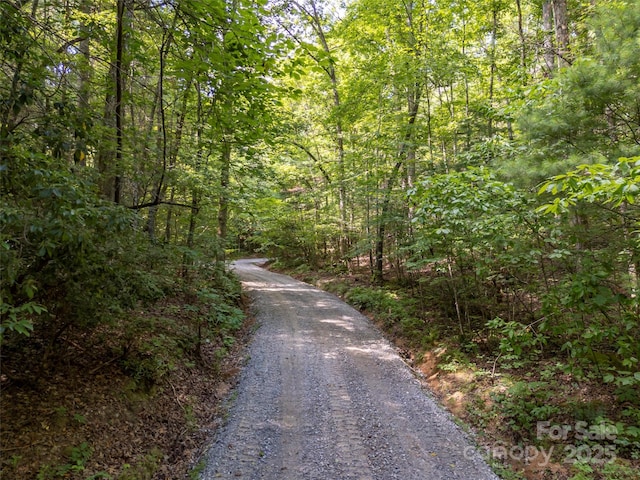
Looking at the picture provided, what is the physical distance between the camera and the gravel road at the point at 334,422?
13.0 ft

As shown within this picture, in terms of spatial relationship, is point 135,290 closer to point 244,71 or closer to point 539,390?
point 244,71

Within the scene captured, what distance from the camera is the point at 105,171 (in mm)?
5031

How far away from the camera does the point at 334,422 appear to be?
4.91 m

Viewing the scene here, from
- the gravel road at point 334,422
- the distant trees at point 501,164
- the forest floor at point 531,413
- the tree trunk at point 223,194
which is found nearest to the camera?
the forest floor at point 531,413

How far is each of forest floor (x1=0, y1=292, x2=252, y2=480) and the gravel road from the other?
0.51 metres

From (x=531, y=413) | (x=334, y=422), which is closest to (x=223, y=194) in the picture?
(x=334, y=422)

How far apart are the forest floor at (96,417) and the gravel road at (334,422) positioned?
1.66ft

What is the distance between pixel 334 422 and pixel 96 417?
306cm

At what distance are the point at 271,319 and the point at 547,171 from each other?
8.06m

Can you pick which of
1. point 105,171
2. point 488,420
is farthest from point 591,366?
point 105,171

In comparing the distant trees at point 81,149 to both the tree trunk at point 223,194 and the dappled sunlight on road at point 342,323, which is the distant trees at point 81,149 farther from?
the dappled sunlight on road at point 342,323

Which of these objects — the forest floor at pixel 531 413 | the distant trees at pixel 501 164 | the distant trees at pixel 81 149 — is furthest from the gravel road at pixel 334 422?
the distant trees at pixel 81 149

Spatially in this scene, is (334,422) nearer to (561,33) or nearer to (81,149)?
(81,149)

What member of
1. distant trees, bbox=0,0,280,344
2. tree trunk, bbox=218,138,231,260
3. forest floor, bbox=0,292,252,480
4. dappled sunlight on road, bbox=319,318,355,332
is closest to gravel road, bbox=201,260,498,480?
forest floor, bbox=0,292,252,480
